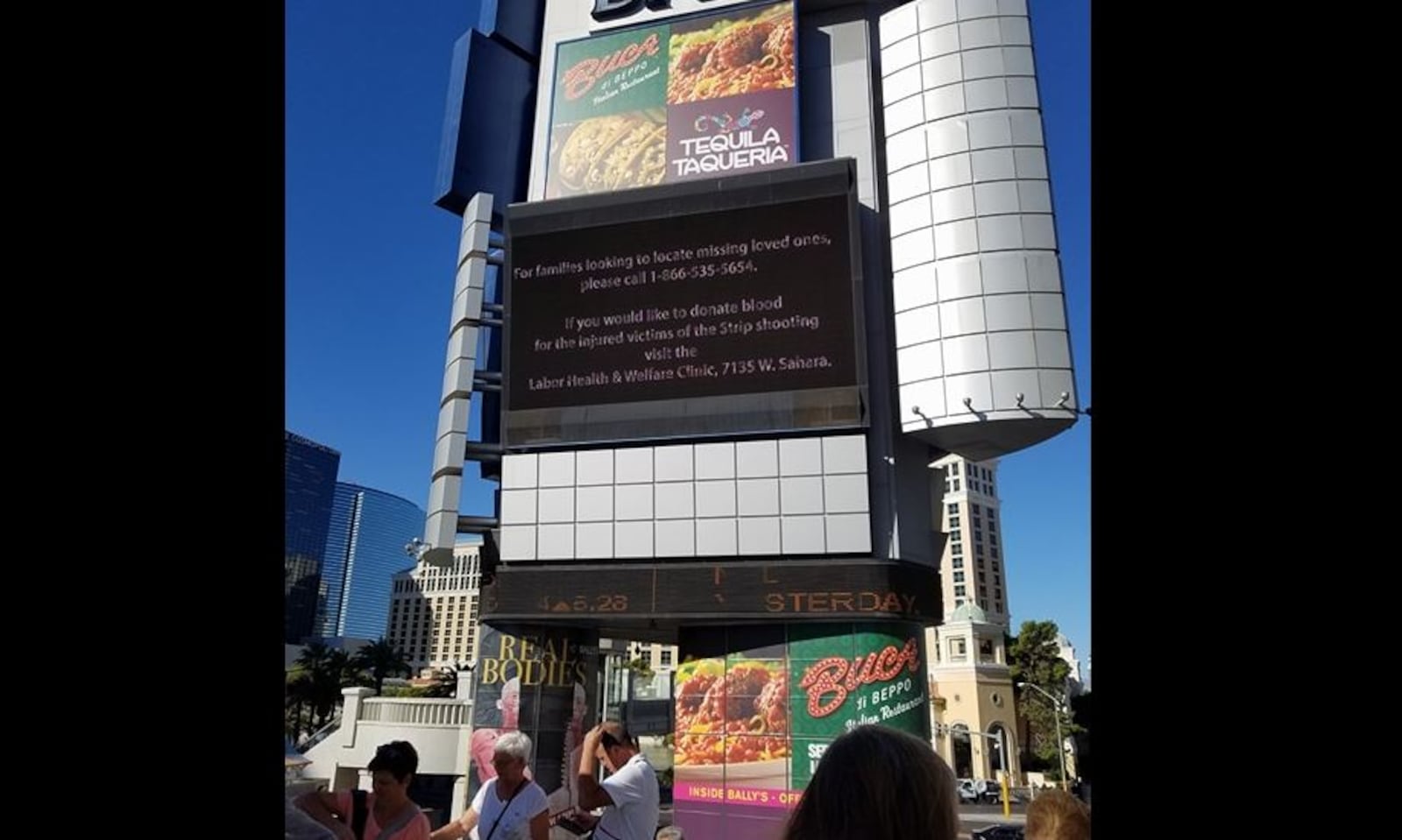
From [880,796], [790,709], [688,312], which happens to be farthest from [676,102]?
[880,796]

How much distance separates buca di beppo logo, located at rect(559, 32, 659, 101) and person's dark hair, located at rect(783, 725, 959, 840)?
23882mm

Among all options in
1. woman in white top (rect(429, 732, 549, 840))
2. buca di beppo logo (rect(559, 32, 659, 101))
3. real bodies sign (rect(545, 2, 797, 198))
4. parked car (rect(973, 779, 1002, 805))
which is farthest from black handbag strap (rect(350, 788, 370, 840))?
parked car (rect(973, 779, 1002, 805))

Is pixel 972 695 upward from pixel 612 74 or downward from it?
downward

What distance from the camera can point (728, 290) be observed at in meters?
19.0

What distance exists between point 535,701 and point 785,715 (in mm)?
6263

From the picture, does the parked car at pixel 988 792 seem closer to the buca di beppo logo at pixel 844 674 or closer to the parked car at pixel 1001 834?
the parked car at pixel 1001 834

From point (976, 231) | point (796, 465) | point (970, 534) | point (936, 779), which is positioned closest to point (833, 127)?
point (976, 231)

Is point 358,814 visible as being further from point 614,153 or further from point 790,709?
point 614,153

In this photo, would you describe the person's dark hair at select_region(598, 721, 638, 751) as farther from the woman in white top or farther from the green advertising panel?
the green advertising panel

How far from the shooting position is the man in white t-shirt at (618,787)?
5.07 metres

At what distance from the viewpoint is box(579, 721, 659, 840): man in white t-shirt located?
5074mm

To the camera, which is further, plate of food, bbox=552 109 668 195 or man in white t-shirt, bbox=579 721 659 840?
plate of food, bbox=552 109 668 195

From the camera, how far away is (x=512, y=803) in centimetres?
502
